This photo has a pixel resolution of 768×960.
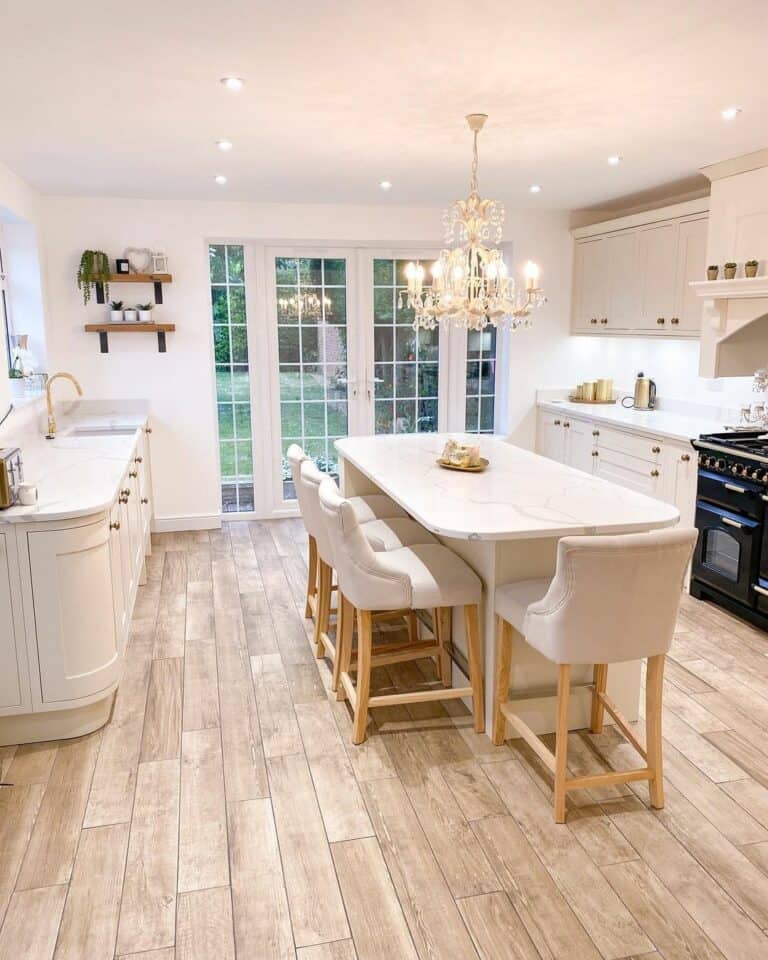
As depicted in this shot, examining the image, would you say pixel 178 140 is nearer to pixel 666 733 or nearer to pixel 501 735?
pixel 501 735

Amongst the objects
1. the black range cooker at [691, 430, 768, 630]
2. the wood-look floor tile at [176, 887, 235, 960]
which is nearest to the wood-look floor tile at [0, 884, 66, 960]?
the wood-look floor tile at [176, 887, 235, 960]

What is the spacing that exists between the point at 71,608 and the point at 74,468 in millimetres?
919

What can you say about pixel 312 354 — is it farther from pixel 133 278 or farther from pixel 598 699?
pixel 598 699

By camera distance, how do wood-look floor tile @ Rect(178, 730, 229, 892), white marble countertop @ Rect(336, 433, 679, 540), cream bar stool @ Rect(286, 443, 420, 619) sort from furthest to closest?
cream bar stool @ Rect(286, 443, 420, 619) < white marble countertop @ Rect(336, 433, 679, 540) < wood-look floor tile @ Rect(178, 730, 229, 892)

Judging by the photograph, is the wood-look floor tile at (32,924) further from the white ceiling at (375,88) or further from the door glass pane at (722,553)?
the door glass pane at (722,553)

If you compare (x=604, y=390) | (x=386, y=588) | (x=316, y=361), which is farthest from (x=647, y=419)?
(x=386, y=588)

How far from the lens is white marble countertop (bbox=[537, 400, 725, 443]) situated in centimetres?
488

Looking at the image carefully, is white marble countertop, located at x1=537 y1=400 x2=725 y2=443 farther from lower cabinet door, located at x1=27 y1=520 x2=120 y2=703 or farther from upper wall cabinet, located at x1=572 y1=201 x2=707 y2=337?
lower cabinet door, located at x1=27 y1=520 x2=120 y2=703

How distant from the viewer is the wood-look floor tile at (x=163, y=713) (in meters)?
2.98

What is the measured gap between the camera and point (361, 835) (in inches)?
97.2

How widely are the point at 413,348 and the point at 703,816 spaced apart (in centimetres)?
456

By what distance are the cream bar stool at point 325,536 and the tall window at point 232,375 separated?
8.27 ft

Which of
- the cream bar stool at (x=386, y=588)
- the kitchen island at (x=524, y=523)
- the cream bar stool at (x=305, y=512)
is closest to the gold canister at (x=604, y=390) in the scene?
the cream bar stool at (x=305, y=512)

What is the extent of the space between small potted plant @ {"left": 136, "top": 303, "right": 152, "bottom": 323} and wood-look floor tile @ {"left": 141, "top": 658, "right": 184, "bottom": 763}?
2.82 metres
